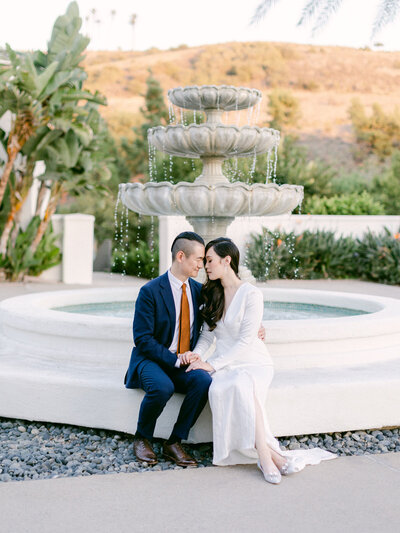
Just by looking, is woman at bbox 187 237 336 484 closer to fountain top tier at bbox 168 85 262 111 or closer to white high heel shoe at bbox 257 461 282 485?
white high heel shoe at bbox 257 461 282 485

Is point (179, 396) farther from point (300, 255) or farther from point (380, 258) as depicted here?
point (380, 258)

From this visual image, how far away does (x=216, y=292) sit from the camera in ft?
14.3

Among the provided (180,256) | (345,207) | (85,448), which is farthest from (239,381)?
(345,207)

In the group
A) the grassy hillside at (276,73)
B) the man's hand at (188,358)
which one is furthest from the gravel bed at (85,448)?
the grassy hillside at (276,73)

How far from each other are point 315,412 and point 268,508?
Result: 1246mm

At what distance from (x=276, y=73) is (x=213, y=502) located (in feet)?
230

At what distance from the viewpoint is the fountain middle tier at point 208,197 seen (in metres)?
6.24

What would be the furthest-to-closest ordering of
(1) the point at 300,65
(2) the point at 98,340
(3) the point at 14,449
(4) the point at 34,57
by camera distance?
(1) the point at 300,65 → (4) the point at 34,57 → (2) the point at 98,340 → (3) the point at 14,449

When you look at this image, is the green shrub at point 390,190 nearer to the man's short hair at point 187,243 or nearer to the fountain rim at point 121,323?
the fountain rim at point 121,323

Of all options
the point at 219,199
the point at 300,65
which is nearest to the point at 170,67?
the point at 300,65

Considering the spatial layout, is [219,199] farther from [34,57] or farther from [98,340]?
[34,57]

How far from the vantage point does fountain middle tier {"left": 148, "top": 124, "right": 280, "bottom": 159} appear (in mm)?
6656

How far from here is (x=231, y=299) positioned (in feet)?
14.2

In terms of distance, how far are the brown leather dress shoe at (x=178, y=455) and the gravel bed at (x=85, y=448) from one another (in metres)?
0.04
